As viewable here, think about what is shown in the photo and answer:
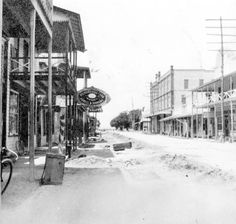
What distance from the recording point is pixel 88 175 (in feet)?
35.4

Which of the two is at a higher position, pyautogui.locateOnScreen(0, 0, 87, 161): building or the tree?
the tree

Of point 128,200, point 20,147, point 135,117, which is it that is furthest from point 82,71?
point 135,117

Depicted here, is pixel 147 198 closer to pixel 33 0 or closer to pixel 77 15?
pixel 33 0

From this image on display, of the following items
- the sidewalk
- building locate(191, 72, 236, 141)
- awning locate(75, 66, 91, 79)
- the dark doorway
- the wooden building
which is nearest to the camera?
the wooden building

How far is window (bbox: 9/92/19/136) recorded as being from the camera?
16.7 m

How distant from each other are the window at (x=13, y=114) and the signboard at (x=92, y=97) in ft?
20.2

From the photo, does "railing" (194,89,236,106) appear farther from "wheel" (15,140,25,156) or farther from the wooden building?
"wheel" (15,140,25,156)

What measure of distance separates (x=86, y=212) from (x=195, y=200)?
1854 mm

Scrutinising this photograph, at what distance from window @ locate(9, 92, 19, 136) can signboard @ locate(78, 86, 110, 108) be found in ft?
20.2

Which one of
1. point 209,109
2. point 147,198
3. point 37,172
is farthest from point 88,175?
point 209,109

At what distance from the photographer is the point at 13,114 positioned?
17172mm

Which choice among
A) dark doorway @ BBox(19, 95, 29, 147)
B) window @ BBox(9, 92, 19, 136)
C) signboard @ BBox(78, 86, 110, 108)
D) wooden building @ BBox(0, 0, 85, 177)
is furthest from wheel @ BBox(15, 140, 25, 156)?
signboard @ BBox(78, 86, 110, 108)

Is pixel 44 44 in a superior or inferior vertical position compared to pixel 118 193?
superior

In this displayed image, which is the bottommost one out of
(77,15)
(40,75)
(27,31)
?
(40,75)
